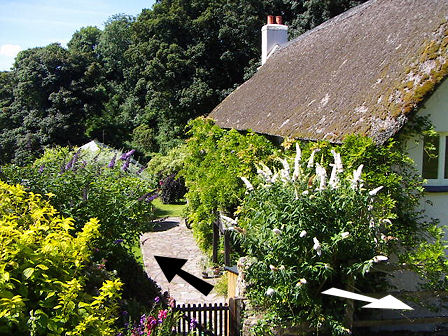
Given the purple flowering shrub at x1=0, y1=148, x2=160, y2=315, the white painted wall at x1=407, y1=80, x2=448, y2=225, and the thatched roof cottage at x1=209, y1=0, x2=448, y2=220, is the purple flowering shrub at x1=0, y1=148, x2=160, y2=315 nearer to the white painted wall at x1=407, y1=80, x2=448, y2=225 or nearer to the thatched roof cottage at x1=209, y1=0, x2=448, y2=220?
the thatched roof cottage at x1=209, y1=0, x2=448, y2=220

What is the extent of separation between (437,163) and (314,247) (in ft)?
10.7

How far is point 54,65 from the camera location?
32406mm

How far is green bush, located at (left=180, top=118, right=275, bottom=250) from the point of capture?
8.91 metres

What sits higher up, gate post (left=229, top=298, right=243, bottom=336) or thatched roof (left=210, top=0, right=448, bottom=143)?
thatched roof (left=210, top=0, right=448, bottom=143)

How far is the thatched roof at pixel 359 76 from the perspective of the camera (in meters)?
6.61

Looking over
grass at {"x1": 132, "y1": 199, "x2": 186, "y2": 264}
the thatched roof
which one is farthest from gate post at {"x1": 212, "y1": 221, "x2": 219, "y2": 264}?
grass at {"x1": 132, "y1": 199, "x2": 186, "y2": 264}

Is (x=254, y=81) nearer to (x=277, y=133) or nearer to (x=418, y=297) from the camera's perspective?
(x=277, y=133)

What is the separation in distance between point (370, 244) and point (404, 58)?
355 centimetres

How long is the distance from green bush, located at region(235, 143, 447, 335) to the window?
129 centimetres

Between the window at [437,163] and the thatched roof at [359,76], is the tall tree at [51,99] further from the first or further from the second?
the window at [437,163]

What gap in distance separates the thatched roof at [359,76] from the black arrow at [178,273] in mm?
3900

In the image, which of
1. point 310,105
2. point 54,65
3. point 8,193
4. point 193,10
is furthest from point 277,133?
point 54,65

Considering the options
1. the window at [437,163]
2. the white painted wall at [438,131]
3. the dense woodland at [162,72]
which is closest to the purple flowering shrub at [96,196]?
the white painted wall at [438,131]

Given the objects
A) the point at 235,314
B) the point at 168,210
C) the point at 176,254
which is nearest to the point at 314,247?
the point at 235,314
